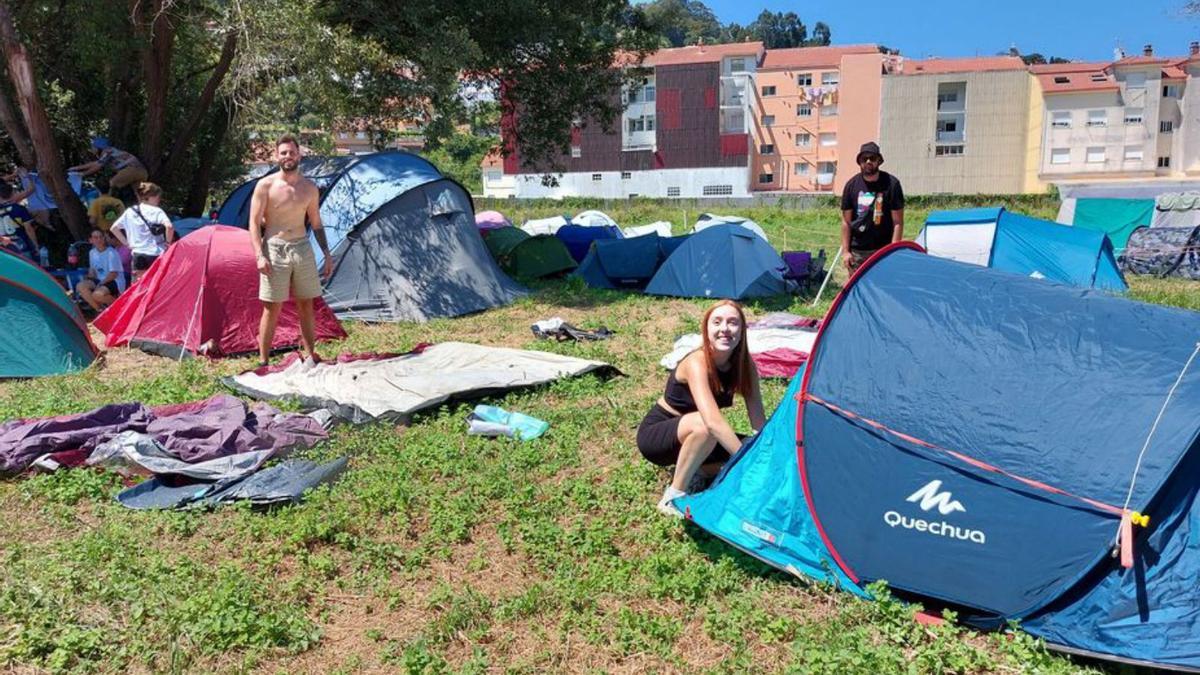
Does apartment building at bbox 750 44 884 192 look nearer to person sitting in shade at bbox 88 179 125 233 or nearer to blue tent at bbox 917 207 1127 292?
blue tent at bbox 917 207 1127 292

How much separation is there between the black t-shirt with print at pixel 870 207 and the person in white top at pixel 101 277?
7487mm

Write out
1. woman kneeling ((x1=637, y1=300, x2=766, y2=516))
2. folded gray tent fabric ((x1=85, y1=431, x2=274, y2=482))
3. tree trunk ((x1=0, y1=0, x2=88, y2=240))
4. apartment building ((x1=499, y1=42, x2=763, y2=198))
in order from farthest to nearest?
1. apartment building ((x1=499, y1=42, x2=763, y2=198))
2. tree trunk ((x1=0, y1=0, x2=88, y2=240))
3. folded gray tent fabric ((x1=85, y1=431, x2=274, y2=482))
4. woman kneeling ((x1=637, y1=300, x2=766, y2=516))

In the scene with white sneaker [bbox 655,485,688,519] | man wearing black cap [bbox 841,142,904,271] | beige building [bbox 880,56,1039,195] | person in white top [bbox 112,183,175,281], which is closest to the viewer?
white sneaker [bbox 655,485,688,519]

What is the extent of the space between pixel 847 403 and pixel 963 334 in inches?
21.1

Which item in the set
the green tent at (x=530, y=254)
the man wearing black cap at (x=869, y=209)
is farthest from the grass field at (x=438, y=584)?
the green tent at (x=530, y=254)

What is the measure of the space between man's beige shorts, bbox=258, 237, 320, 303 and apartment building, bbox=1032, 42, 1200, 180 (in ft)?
155

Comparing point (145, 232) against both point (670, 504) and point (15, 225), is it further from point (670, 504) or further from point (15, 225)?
point (670, 504)

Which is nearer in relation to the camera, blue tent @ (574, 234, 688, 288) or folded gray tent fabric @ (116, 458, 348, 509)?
folded gray tent fabric @ (116, 458, 348, 509)

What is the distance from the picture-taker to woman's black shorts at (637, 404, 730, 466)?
4.28 metres

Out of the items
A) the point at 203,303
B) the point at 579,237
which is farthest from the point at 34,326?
the point at 579,237

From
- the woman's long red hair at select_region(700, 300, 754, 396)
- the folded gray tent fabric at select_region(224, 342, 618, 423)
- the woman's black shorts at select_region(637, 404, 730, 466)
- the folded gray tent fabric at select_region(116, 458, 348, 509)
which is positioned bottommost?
the folded gray tent fabric at select_region(116, 458, 348, 509)

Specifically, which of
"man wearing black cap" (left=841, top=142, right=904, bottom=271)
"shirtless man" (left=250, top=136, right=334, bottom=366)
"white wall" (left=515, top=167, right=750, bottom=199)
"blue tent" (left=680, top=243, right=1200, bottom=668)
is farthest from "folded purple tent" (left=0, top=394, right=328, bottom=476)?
"white wall" (left=515, top=167, right=750, bottom=199)

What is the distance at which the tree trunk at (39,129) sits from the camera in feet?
31.8

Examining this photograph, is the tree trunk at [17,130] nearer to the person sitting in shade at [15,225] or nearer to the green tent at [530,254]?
the person sitting in shade at [15,225]
